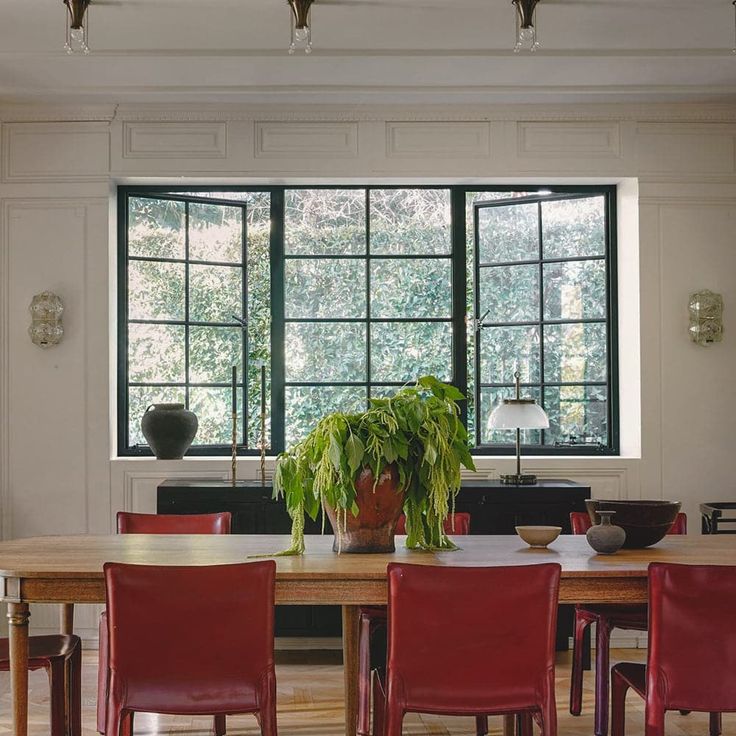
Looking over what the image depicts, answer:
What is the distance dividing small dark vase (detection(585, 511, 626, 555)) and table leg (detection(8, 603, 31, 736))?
5.88 ft

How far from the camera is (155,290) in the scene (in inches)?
237

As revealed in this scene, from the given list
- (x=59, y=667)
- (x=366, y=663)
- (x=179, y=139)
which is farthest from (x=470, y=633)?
(x=179, y=139)

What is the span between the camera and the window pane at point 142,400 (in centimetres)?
601

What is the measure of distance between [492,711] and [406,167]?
373 cm

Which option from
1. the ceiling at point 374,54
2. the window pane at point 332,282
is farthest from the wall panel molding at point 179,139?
the window pane at point 332,282

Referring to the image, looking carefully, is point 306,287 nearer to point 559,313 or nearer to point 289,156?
point 289,156

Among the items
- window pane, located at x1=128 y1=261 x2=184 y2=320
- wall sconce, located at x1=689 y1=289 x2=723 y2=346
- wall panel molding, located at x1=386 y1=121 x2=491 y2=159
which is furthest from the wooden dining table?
wall panel molding, located at x1=386 y1=121 x2=491 y2=159

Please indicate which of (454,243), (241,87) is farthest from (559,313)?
(241,87)

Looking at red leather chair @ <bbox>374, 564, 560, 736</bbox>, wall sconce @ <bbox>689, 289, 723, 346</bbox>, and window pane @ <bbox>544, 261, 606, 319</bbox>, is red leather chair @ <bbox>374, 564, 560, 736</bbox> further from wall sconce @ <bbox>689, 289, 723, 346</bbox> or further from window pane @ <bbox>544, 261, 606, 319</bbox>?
window pane @ <bbox>544, 261, 606, 319</bbox>

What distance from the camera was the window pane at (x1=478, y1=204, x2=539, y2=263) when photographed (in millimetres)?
6117

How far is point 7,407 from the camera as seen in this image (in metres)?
5.70

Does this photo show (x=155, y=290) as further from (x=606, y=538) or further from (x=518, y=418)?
(x=606, y=538)

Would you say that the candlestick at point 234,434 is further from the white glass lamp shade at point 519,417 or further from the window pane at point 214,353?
the white glass lamp shade at point 519,417

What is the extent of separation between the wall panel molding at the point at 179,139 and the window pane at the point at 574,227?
1.98 meters
